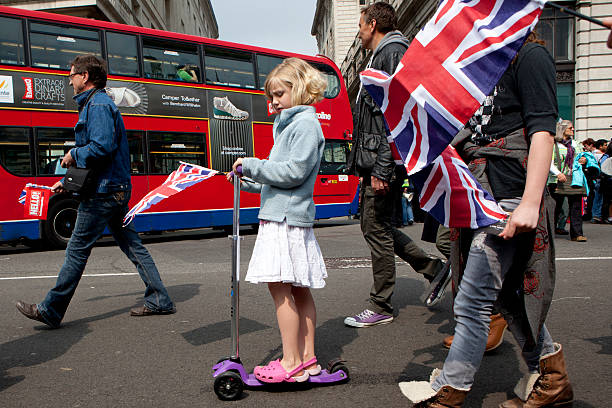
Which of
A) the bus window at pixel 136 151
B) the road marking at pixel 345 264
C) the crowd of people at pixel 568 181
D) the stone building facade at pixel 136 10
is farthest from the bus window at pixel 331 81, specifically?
the stone building facade at pixel 136 10

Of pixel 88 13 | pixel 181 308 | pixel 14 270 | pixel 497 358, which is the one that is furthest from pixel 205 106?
pixel 88 13

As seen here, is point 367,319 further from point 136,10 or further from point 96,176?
point 136,10

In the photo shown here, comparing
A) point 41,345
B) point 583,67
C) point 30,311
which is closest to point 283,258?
point 41,345

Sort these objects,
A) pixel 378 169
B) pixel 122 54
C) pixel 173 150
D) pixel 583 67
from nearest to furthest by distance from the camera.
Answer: pixel 378 169 < pixel 122 54 < pixel 173 150 < pixel 583 67

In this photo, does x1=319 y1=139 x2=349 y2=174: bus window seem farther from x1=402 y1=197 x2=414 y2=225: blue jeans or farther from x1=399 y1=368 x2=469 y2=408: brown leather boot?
x1=399 y1=368 x2=469 y2=408: brown leather boot

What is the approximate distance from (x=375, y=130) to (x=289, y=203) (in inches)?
58.7

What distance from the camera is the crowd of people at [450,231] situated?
7.20 feet

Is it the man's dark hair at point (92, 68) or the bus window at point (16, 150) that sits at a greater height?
the man's dark hair at point (92, 68)

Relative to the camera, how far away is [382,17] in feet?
13.2

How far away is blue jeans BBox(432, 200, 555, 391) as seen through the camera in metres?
2.21

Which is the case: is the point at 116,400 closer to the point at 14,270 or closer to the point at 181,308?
the point at 181,308

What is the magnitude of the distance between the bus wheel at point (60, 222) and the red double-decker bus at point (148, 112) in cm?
2

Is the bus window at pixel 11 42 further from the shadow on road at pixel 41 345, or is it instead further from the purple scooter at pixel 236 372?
the purple scooter at pixel 236 372

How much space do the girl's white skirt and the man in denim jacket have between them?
1887mm
